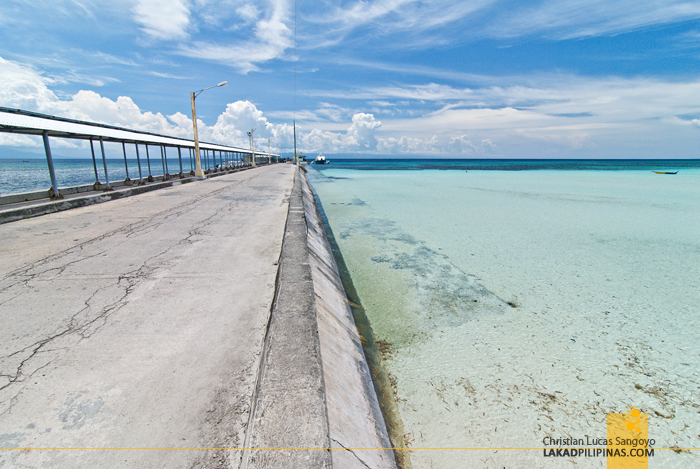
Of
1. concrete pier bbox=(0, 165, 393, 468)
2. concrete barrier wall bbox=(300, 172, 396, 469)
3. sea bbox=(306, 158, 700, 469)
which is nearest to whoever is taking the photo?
concrete pier bbox=(0, 165, 393, 468)

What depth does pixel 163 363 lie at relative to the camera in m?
2.59

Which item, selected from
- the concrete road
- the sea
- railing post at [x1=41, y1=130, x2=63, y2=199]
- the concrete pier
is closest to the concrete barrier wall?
the concrete pier

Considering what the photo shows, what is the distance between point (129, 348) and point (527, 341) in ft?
15.3

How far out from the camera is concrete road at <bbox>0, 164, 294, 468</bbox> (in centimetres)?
187

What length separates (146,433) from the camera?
192 centimetres

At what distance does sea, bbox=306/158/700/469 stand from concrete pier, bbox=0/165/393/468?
0.86m

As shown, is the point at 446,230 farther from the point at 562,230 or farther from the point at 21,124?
the point at 21,124

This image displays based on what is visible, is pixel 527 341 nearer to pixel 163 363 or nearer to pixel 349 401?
pixel 349 401

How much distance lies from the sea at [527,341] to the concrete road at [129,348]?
5.21 feet

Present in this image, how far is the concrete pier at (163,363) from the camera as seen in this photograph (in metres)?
1.82

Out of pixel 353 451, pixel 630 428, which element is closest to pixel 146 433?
pixel 353 451

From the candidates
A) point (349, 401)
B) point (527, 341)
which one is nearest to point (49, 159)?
point (349, 401)

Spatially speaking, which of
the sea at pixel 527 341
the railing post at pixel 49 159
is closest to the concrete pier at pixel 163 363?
the sea at pixel 527 341

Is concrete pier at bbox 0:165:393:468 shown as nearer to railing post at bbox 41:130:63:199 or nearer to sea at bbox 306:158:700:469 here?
sea at bbox 306:158:700:469
